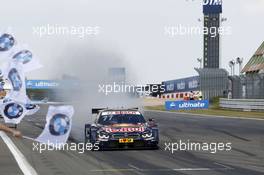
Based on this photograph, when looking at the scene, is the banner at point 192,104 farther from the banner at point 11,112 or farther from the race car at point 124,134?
the race car at point 124,134

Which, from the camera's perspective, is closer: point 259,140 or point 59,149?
point 59,149

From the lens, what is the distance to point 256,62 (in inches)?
3019

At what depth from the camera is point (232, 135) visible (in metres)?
22.9

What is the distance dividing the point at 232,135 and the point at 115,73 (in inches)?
228

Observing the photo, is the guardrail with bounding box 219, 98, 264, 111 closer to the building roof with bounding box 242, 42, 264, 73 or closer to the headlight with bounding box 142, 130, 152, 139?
the headlight with bounding box 142, 130, 152, 139

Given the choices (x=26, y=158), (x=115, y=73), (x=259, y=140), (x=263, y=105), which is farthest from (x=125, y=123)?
(x=263, y=105)

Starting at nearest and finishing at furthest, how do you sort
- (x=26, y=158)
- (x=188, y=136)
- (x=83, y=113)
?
(x=26, y=158) → (x=188, y=136) → (x=83, y=113)

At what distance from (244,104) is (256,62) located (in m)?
33.8

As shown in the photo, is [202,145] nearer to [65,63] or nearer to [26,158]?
[26,158]

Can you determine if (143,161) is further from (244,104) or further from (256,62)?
(256,62)

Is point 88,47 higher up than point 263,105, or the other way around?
point 88,47

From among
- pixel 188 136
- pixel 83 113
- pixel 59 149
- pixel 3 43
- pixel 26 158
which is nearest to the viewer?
pixel 26 158

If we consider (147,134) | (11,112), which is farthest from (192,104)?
(147,134)

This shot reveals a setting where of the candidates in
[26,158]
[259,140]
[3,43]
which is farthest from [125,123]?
[3,43]
